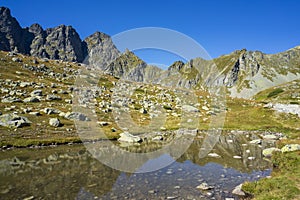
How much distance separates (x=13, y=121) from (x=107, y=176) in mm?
24306

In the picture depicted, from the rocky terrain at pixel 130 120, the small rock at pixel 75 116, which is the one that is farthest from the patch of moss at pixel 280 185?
the small rock at pixel 75 116

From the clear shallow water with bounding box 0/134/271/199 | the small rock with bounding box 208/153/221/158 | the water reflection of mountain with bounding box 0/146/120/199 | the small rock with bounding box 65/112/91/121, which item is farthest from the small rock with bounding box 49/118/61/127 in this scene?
the small rock with bounding box 208/153/221/158

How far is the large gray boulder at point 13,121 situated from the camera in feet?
119

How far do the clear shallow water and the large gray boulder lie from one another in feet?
28.9

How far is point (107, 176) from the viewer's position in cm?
2000

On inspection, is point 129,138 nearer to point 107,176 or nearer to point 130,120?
point 130,120

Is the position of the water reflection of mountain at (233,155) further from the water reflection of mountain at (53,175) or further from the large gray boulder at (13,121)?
the large gray boulder at (13,121)

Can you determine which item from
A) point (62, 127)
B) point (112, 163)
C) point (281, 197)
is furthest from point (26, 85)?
point (281, 197)

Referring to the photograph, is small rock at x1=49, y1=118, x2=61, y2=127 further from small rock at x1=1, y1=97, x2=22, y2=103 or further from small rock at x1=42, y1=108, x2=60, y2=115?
small rock at x1=1, y1=97, x2=22, y2=103

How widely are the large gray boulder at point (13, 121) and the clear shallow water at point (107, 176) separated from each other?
28.9ft

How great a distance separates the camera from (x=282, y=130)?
47.4 metres

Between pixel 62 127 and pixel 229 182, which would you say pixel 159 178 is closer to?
pixel 229 182

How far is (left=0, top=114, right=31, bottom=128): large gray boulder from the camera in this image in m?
36.2

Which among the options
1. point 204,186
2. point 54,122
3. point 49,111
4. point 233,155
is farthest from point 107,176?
point 49,111
